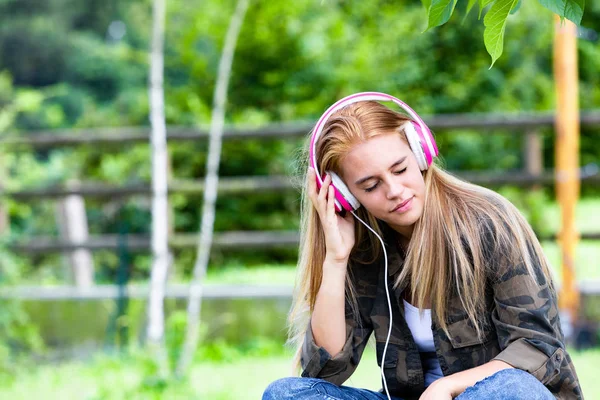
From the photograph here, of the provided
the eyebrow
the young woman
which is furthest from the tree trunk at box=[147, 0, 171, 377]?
the eyebrow

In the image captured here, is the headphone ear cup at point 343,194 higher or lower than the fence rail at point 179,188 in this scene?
lower

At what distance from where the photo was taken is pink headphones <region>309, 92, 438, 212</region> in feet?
6.12

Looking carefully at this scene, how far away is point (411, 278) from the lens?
194cm

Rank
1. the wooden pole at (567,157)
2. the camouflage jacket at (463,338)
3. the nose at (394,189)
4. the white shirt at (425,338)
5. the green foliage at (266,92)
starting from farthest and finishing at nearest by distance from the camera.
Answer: the green foliage at (266,92), the wooden pole at (567,157), the white shirt at (425,338), the nose at (394,189), the camouflage jacket at (463,338)

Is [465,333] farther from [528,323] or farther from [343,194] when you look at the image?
[343,194]

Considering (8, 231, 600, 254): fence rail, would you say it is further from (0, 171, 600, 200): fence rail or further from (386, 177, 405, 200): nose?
(386, 177, 405, 200): nose

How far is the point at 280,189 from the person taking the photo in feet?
16.1

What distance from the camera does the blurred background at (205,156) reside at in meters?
4.54

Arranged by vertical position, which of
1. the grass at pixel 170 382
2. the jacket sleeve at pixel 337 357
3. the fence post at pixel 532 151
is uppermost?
the fence post at pixel 532 151

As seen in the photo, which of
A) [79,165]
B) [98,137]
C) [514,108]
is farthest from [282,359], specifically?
[514,108]

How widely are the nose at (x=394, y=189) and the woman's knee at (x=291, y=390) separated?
0.48 meters

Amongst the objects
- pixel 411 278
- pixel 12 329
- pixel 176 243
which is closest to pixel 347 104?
pixel 411 278

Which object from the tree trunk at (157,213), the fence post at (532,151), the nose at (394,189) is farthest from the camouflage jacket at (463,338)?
the fence post at (532,151)

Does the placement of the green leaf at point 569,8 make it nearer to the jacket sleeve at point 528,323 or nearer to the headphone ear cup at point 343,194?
the jacket sleeve at point 528,323
